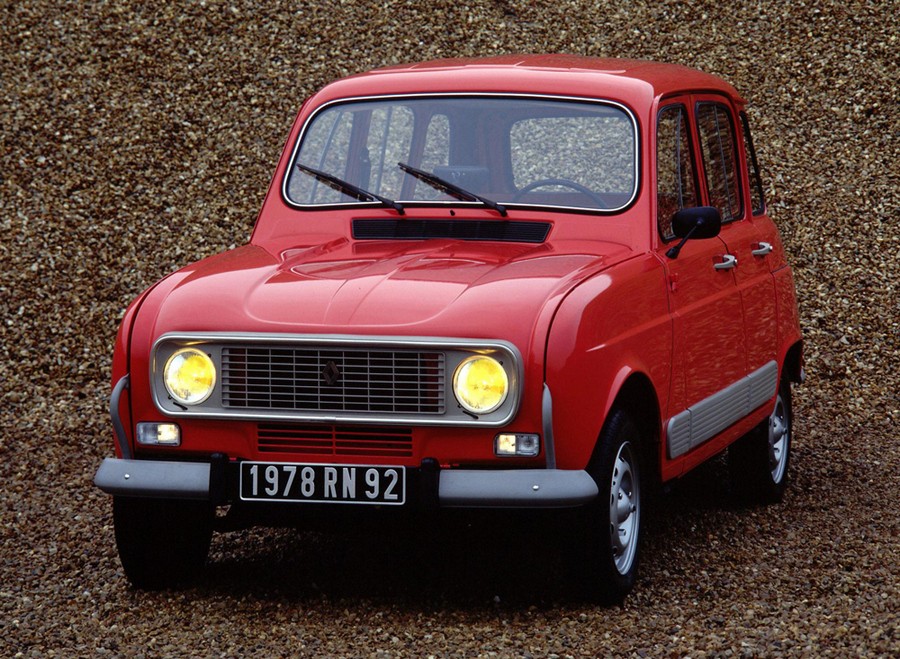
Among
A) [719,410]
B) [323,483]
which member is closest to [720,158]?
[719,410]

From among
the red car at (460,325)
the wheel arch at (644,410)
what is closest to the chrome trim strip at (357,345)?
the red car at (460,325)

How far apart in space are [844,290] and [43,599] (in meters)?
7.53

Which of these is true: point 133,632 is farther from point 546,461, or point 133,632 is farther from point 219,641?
point 546,461

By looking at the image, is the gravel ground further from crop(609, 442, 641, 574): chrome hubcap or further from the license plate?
the license plate

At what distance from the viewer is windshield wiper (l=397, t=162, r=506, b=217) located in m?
5.65

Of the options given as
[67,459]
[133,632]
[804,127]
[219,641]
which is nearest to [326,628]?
[219,641]

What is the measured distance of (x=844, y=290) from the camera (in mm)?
10945

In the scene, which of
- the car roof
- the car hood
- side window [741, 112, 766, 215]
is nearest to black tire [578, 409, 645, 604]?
the car hood

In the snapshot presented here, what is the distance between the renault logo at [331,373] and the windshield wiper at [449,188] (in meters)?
1.35

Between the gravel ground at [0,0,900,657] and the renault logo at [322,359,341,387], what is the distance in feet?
2.32

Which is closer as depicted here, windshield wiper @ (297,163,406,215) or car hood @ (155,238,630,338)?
car hood @ (155,238,630,338)

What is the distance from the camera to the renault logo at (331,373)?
15.1ft

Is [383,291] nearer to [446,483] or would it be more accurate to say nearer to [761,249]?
[446,483]

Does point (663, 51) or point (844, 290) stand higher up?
point (663, 51)
